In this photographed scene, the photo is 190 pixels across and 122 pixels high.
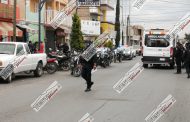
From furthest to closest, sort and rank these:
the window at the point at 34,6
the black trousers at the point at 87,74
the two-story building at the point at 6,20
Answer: the window at the point at 34,6, the two-story building at the point at 6,20, the black trousers at the point at 87,74

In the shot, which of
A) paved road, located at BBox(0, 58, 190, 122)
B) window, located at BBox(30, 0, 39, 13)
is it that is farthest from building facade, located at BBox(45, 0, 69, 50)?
paved road, located at BBox(0, 58, 190, 122)

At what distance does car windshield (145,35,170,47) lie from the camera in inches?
1168

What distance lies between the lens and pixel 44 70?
2523cm

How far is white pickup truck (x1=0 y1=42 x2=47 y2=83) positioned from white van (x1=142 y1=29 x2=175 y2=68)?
951 centimetres

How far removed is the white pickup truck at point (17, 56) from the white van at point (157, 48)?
9508 mm

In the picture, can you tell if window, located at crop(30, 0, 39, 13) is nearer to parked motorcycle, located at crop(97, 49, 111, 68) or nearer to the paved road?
parked motorcycle, located at crop(97, 49, 111, 68)

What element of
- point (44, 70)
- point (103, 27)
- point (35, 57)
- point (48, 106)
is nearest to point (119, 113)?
point (48, 106)

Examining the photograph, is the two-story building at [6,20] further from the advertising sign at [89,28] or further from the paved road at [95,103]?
the advertising sign at [89,28]

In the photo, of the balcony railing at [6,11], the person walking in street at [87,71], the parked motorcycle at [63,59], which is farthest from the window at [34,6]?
the person walking in street at [87,71]

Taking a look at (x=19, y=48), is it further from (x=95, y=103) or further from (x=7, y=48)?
(x=95, y=103)

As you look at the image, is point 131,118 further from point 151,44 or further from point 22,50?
point 151,44

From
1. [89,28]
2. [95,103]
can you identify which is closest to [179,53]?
[95,103]

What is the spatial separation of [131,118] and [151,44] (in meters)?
19.8

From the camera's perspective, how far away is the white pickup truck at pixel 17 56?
18.7 metres
